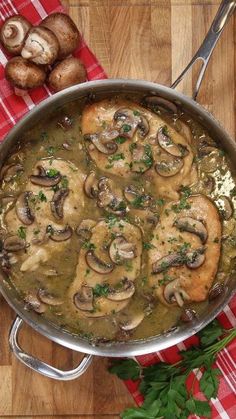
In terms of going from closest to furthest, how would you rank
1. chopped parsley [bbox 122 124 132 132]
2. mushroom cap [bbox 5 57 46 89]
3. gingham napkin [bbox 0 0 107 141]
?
1. chopped parsley [bbox 122 124 132 132]
2. mushroom cap [bbox 5 57 46 89]
3. gingham napkin [bbox 0 0 107 141]

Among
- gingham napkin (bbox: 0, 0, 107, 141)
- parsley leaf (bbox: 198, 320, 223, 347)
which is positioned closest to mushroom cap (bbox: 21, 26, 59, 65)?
gingham napkin (bbox: 0, 0, 107, 141)

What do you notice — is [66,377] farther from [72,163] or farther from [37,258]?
[72,163]

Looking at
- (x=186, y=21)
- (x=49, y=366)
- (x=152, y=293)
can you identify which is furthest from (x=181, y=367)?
(x=186, y=21)

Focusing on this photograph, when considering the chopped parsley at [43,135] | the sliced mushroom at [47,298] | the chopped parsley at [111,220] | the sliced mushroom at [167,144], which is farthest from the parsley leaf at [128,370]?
the chopped parsley at [43,135]

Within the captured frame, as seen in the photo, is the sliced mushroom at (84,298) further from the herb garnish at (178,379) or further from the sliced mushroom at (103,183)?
the sliced mushroom at (103,183)

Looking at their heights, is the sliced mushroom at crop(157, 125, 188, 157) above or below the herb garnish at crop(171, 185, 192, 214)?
above

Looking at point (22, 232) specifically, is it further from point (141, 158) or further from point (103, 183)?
point (141, 158)

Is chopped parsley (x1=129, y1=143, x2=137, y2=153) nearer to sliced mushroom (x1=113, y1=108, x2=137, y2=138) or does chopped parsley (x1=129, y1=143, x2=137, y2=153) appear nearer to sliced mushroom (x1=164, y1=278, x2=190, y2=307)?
sliced mushroom (x1=113, y1=108, x2=137, y2=138)

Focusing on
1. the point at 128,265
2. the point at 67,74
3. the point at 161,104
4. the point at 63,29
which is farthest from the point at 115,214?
the point at 63,29
